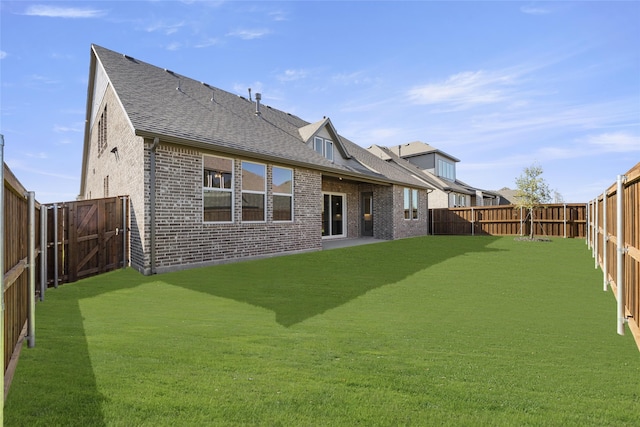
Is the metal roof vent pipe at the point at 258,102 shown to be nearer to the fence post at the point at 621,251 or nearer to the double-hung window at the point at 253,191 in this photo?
the double-hung window at the point at 253,191

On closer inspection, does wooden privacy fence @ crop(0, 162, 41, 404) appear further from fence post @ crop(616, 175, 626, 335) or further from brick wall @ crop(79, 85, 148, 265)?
fence post @ crop(616, 175, 626, 335)

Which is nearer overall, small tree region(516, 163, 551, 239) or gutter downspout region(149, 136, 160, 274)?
gutter downspout region(149, 136, 160, 274)

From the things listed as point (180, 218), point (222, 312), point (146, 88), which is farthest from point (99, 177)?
point (222, 312)

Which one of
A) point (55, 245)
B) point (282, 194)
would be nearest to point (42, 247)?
point (55, 245)

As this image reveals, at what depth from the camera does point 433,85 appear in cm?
1284

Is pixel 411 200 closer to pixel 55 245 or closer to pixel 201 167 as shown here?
pixel 201 167

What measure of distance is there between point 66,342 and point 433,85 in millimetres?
13333

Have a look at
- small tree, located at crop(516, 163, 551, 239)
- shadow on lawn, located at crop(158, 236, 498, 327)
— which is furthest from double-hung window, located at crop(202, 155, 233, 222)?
small tree, located at crop(516, 163, 551, 239)

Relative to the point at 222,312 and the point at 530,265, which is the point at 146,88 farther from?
the point at 530,265

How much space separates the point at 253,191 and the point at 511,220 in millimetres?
18426

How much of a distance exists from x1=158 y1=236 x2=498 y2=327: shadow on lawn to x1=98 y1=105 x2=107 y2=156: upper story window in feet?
26.2

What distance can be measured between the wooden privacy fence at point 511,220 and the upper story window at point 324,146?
11894 millimetres

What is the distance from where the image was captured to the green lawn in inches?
95.2

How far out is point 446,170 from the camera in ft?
109
